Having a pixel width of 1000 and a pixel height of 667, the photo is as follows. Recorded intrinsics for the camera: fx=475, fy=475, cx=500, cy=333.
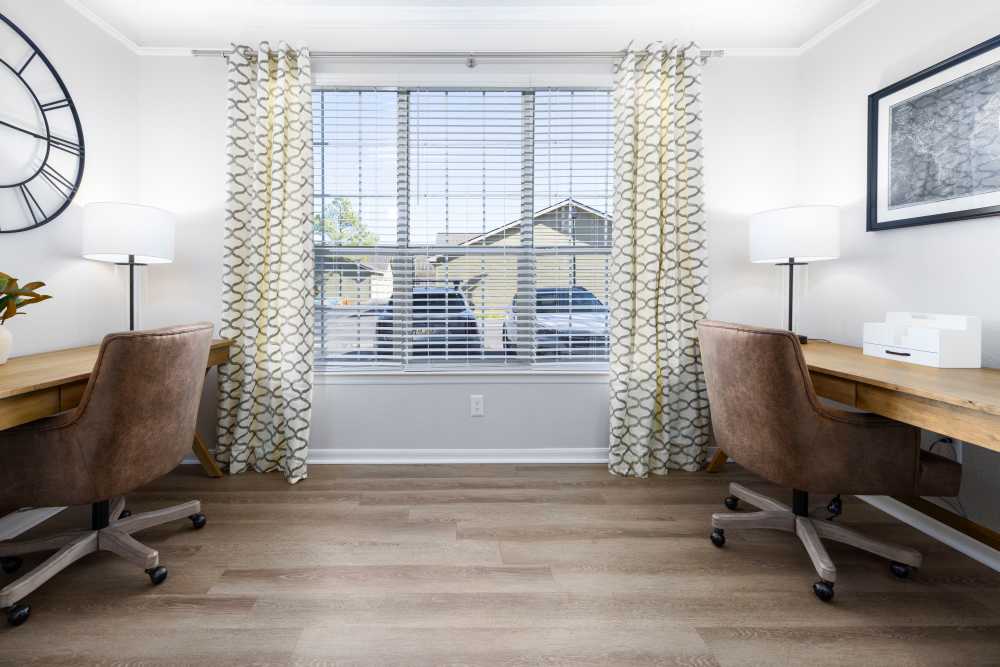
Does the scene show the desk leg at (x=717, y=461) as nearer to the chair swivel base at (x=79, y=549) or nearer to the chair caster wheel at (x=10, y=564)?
the chair swivel base at (x=79, y=549)

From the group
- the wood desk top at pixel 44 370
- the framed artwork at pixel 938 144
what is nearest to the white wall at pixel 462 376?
the framed artwork at pixel 938 144

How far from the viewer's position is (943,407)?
4.26 feet

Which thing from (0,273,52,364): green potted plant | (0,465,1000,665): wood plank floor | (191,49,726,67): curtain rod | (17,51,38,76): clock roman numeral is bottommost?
(0,465,1000,665): wood plank floor

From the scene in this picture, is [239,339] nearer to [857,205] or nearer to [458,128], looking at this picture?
[458,128]

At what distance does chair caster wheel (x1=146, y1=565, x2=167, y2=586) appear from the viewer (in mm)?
1611

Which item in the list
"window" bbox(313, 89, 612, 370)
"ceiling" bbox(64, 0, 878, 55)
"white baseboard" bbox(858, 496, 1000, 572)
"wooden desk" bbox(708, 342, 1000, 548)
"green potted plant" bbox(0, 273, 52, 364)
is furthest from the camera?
"window" bbox(313, 89, 612, 370)

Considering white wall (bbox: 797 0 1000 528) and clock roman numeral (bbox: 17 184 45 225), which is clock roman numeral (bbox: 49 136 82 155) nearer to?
clock roman numeral (bbox: 17 184 45 225)

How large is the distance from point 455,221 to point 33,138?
189 centimetres

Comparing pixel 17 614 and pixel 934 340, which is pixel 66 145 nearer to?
pixel 17 614

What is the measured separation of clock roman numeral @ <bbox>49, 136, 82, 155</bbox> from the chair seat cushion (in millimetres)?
3658

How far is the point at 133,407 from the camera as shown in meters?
1.51

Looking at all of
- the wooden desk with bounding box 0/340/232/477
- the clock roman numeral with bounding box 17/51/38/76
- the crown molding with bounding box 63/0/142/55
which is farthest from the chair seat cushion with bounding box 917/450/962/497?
the crown molding with bounding box 63/0/142/55

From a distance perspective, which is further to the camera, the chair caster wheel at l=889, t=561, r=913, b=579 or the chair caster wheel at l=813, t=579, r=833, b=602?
the chair caster wheel at l=889, t=561, r=913, b=579

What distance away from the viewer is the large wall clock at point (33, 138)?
6.29 ft
